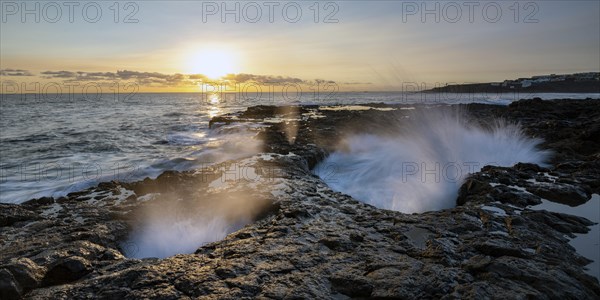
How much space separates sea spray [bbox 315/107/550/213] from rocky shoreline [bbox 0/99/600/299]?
83 cm

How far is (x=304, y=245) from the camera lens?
4066 mm

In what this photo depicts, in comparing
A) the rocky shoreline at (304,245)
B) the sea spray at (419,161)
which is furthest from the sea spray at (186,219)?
the sea spray at (419,161)

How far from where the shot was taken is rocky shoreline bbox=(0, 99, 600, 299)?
3.17 m

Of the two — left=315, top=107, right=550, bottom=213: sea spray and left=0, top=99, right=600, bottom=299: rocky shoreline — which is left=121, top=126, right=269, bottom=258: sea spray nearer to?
Answer: left=0, top=99, right=600, bottom=299: rocky shoreline

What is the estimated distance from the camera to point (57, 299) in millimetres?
3105

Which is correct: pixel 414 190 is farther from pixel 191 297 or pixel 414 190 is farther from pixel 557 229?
pixel 191 297

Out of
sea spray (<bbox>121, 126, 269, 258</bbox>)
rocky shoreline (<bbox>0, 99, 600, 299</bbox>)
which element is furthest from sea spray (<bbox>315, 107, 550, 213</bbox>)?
sea spray (<bbox>121, 126, 269, 258</bbox>)

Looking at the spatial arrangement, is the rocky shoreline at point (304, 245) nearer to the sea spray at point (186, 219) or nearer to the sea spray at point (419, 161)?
the sea spray at point (186, 219)

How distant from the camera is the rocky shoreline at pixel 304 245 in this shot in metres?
3.17

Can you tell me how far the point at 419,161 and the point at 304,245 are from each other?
636 cm

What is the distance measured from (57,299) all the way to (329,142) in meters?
10.1

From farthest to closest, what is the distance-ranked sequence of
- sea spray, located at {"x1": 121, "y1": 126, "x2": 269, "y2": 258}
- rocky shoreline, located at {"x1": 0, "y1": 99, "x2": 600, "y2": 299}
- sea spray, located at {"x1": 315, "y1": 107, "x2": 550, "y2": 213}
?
sea spray, located at {"x1": 315, "y1": 107, "x2": 550, "y2": 213}
sea spray, located at {"x1": 121, "y1": 126, "x2": 269, "y2": 258}
rocky shoreline, located at {"x1": 0, "y1": 99, "x2": 600, "y2": 299}

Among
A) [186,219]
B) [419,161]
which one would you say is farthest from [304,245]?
[419,161]

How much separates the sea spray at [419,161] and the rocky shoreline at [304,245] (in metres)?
0.83
